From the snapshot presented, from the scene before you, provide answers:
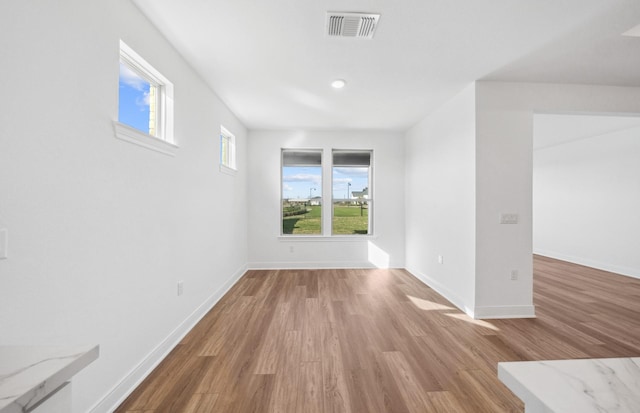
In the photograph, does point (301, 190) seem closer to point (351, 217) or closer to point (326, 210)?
point (326, 210)

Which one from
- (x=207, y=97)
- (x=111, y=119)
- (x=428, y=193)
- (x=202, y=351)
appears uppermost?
(x=207, y=97)

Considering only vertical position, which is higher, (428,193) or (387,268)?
(428,193)

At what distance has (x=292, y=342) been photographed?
7.77 feet

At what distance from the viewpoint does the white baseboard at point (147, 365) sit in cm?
156

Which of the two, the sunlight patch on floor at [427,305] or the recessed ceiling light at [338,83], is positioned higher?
the recessed ceiling light at [338,83]

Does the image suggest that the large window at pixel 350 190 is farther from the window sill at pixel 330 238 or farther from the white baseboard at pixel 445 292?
the white baseboard at pixel 445 292

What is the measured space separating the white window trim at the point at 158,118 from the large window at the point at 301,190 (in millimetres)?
3007

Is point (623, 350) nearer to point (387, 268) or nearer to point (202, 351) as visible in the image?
point (387, 268)

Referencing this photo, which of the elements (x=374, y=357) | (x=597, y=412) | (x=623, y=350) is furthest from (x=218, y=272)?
(x=623, y=350)

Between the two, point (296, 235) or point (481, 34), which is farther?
point (296, 235)

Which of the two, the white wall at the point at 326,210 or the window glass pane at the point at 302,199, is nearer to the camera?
the white wall at the point at 326,210

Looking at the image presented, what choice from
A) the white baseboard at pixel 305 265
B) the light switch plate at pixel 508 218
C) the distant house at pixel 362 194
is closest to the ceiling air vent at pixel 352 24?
the light switch plate at pixel 508 218

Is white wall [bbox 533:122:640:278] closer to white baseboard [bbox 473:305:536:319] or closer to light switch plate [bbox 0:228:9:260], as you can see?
white baseboard [bbox 473:305:536:319]

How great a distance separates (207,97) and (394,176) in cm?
355
